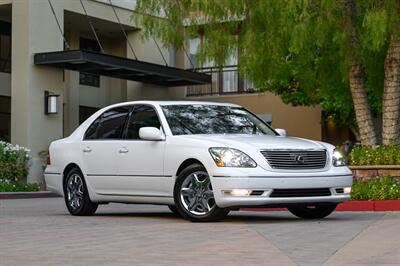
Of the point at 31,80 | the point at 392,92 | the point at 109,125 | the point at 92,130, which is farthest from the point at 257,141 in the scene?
the point at 31,80

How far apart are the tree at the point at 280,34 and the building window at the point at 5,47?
12294mm

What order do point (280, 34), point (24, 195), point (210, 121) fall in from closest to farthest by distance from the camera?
point (210, 121), point (280, 34), point (24, 195)

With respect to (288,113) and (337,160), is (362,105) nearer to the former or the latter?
(337,160)

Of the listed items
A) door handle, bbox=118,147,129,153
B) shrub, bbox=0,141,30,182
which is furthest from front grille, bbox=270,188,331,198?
shrub, bbox=0,141,30,182

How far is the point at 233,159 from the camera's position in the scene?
10117mm

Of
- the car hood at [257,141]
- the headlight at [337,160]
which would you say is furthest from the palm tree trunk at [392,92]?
the car hood at [257,141]

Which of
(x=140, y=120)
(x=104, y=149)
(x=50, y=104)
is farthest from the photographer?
(x=50, y=104)

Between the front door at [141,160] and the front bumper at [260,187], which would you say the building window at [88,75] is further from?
the front bumper at [260,187]

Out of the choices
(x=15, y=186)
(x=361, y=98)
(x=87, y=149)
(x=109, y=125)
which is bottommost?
(x=15, y=186)

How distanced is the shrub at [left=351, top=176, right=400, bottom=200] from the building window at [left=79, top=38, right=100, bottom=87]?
57.6 feet

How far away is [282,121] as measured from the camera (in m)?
30.1

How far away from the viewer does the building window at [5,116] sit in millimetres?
26906

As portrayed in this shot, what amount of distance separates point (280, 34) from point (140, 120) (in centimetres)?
327

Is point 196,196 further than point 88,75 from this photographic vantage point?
No
